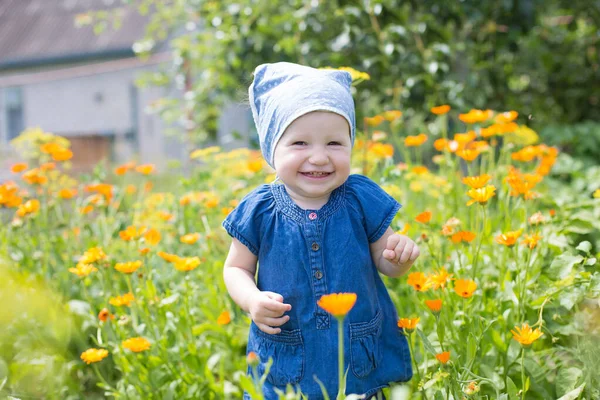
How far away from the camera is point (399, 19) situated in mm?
3922

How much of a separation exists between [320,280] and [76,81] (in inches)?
500

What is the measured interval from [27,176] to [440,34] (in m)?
2.59

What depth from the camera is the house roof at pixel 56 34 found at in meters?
12.6

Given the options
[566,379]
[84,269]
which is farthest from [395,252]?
[84,269]

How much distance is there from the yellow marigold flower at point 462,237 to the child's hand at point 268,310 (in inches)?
21.0

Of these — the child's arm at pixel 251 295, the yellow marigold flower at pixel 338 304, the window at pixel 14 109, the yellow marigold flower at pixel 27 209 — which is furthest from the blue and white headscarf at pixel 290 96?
the window at pixel 14 109

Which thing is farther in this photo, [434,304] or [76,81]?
[76,81]

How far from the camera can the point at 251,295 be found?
1.42 metres

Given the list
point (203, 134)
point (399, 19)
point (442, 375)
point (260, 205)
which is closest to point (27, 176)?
point (260, 205)

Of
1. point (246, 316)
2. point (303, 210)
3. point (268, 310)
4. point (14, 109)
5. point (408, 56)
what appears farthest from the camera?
point (14, 109)

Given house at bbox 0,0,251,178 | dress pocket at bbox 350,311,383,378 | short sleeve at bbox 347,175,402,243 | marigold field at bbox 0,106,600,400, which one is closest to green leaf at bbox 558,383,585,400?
marigold field at bbox 0,106,600,400

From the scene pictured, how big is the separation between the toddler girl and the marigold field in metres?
0.12

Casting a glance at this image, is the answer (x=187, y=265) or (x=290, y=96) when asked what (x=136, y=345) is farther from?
(x=290, y=96)

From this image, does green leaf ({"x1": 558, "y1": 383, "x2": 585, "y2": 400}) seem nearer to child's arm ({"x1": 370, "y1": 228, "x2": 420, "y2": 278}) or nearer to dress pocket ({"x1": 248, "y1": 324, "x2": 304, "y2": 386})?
child's arm ({"x1": 370, "y1": 228, "x2": 420, "y2": 278})
